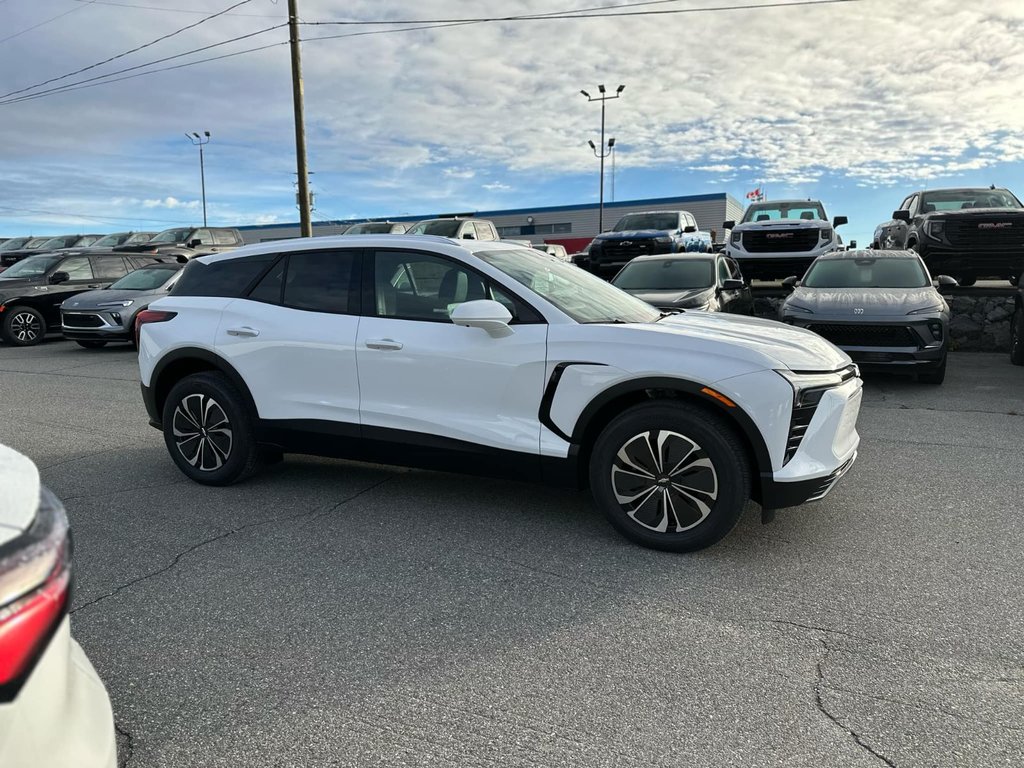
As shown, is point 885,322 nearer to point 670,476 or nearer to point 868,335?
point 868,335

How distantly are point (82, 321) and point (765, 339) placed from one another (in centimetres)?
1275

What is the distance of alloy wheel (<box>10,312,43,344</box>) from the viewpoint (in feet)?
47.9

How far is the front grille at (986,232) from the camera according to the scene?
12008mm

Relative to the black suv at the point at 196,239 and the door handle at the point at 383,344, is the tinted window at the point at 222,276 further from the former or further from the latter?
the black suv at the point at 196,239

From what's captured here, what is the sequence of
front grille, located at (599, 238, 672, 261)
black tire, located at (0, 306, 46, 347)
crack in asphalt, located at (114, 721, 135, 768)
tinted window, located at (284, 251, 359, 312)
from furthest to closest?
front grille, located at (599, 238, 672, 261), black tire, located at (0, 306, 46, 347), tinted window, located at (284, 251, 359, 312), crack in asphalt, located at (114, 721, 135, 768)

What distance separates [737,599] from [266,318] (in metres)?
3.36

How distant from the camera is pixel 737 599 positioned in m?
3.48

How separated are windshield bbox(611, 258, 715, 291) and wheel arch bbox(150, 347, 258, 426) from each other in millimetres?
6324

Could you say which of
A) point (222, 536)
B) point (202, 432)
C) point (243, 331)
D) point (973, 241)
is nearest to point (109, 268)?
point (202, 432)

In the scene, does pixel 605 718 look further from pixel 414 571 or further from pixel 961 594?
pixel 961 594

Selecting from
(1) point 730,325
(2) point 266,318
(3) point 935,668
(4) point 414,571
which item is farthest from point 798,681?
(2) point 266,318

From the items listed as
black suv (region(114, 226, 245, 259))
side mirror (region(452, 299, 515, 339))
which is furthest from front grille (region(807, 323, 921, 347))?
black suv (region(114, 226, 245, 259))

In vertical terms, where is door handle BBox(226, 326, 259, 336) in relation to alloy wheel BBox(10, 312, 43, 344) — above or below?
above

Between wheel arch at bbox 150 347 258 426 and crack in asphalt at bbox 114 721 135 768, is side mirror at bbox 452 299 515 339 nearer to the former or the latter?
wheel arch at bbox 150 347 258 426
